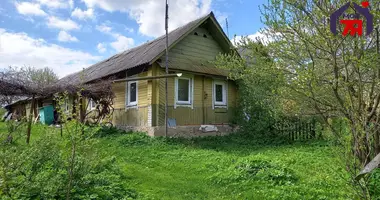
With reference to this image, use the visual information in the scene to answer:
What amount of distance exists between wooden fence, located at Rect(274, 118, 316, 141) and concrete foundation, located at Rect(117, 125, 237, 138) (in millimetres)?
2760

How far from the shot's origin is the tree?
11.4 feet

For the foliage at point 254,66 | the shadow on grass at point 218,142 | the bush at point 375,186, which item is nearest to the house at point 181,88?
the shadow on grass at point 218,142

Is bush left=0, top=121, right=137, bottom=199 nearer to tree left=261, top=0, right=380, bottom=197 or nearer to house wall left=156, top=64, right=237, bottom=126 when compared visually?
tree left=261, top=0, right=380, bottom=197

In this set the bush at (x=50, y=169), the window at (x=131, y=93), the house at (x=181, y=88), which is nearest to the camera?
the bush at (x=50, y=169)

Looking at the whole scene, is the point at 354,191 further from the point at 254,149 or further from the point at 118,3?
the point at 118,3

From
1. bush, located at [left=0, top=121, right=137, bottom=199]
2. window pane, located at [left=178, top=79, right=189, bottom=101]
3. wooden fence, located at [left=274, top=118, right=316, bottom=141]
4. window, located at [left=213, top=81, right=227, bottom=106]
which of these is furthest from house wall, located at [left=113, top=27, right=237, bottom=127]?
bush, located at [left=0, top=121, right=137, bottom=199]

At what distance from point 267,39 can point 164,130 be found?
27.0 ft

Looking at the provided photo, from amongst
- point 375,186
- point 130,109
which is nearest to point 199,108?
point 130,109

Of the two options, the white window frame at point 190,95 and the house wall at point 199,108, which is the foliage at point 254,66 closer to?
the house wall at point 199,108

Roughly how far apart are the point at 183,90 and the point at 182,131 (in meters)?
2.04

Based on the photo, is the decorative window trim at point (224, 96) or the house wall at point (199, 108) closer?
the house wall at point (199, 108)

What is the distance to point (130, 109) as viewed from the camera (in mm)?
13773

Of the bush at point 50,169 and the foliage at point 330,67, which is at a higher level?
the foliage at point 330,67

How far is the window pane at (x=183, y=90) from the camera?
44.6 feet
